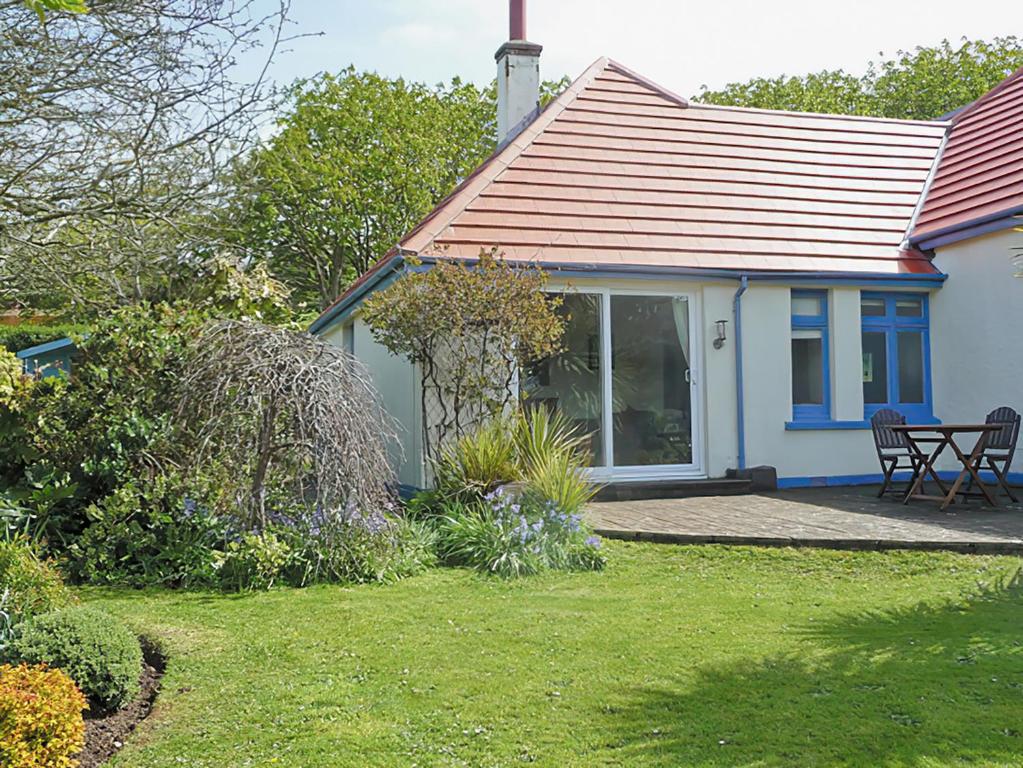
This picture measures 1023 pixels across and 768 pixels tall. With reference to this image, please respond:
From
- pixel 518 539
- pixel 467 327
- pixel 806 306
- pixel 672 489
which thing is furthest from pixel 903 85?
pixel 518 539

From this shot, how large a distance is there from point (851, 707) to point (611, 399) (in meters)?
Result: 7.53

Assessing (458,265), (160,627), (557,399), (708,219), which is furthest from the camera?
(708,219)

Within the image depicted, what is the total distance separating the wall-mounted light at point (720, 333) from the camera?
12.1m

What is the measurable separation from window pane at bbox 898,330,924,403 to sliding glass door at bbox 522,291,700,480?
328cm

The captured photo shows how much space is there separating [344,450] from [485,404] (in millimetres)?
3485

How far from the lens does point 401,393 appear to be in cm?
1239

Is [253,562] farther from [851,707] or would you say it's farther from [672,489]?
[672,489]

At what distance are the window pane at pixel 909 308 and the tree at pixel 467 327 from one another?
18.2 feet

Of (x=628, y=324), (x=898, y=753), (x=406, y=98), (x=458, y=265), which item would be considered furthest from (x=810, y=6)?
(x=406, y=98)

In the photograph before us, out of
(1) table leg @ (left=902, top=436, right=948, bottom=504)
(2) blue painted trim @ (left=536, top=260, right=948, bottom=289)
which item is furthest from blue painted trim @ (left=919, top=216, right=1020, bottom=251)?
(1) table leg @ (left=902, top=436, right=948, bottom=504)

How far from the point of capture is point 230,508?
7477mm

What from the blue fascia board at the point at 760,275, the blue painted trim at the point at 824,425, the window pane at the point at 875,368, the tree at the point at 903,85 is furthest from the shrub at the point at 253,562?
the tree at the point at 903,85

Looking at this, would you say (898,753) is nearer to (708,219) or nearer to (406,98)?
(708,219)

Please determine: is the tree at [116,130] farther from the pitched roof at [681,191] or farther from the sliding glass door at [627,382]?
the sliding glass door at [627,382]
